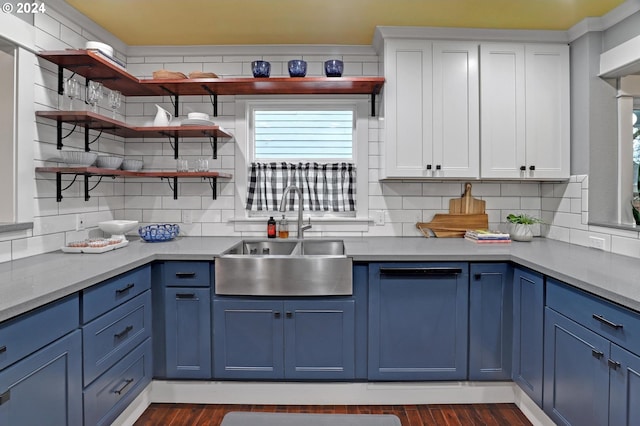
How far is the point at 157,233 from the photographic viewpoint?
2895 mm

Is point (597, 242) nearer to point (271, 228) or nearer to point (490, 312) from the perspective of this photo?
point (490, 312)

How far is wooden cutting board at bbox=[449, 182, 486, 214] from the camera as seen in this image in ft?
10.4

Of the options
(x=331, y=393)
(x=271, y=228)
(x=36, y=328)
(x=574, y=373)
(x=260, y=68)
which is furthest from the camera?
(x=271, y=228)

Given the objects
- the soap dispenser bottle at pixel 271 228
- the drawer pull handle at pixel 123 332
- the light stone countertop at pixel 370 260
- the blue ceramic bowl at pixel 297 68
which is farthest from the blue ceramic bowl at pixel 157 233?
the blue ceramic bowl at pixel 297 68

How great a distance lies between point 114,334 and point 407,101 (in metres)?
2.29

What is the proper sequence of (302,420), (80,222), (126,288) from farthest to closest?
1. (80,222)
2. (126,288)
3. (302,420)

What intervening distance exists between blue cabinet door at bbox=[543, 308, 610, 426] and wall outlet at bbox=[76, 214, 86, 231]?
9.28 ft

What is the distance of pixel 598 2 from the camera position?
2465 millimetres

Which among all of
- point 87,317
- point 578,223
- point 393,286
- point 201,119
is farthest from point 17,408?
point 578,223

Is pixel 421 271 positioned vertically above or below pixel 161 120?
below

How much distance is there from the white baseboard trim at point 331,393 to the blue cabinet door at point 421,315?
155 millimetres

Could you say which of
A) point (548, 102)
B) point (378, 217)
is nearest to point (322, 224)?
point (378, 217)

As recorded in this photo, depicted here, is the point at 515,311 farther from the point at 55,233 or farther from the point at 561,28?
the point at 55,233

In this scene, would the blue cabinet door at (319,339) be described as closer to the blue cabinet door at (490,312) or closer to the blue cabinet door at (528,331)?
the blue cabinet door at (490,312)
